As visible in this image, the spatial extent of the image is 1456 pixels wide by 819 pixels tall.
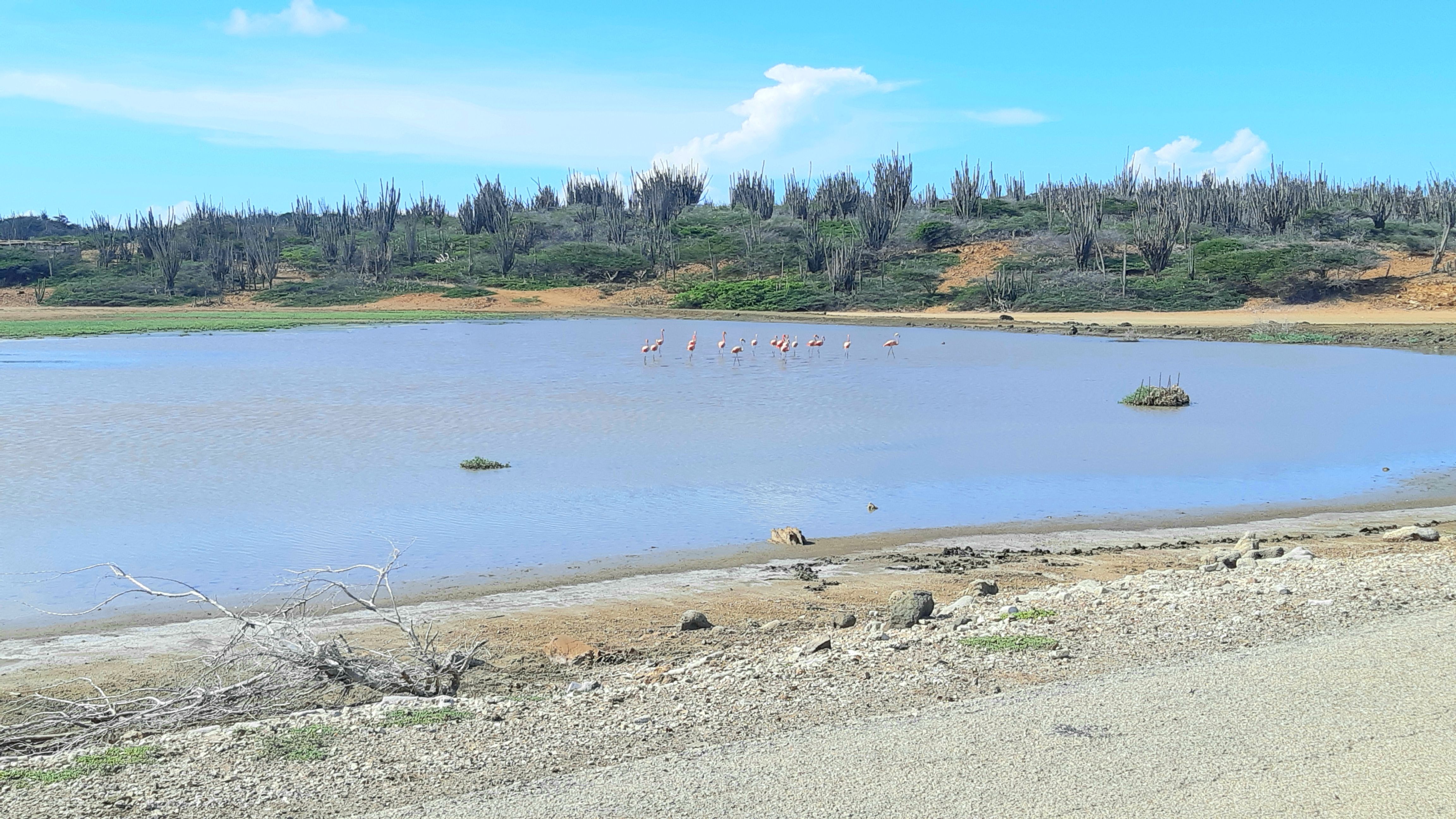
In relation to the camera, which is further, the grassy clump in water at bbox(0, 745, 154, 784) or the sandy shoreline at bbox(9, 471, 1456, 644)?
the sandy shoreline at bbox(9, 471, 1456, 644)

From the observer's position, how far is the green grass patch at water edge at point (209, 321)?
123 feet

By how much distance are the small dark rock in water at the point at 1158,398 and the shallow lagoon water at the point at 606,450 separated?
34 cm

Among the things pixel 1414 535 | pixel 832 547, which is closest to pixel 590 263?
pixel 832 547

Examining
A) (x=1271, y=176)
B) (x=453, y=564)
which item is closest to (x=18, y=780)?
(x=453, y=564)

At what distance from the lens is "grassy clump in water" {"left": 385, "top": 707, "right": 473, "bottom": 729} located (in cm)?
516

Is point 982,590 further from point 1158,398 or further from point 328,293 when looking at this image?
point 328,293

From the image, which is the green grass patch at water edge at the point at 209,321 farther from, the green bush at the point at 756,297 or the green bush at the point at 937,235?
the green bush at the point at 937,235

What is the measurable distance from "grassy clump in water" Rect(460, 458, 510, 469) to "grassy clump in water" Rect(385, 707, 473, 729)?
796 cm

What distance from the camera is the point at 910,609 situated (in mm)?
6992

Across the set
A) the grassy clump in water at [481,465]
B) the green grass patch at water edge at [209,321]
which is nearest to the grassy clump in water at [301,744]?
the grassy clump in water at [481,465]

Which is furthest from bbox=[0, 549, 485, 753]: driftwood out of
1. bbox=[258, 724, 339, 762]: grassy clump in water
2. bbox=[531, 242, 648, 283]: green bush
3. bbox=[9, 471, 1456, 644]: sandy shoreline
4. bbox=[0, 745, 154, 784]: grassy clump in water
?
bbox=[531, 242, 648, 283]: green bush

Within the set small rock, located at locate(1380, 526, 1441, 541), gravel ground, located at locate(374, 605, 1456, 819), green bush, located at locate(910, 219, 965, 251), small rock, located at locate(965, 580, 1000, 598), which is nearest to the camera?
gravel ground, located at locate(374, 605, 1456, 819)

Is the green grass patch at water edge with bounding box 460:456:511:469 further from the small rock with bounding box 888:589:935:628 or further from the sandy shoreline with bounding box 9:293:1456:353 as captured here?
the sandy shoreline with bounding box 9:293:1456:353

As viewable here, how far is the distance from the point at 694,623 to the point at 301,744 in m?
2.76
